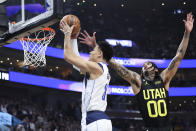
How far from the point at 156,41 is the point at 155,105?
22.7 meters

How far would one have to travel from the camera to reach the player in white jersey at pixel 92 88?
3.73m

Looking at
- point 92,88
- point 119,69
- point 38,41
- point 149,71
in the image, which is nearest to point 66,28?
point 92,88

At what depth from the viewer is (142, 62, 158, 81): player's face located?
4.70m

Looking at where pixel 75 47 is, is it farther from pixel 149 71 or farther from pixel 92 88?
pixel 149 71

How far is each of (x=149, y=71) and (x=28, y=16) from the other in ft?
8.84

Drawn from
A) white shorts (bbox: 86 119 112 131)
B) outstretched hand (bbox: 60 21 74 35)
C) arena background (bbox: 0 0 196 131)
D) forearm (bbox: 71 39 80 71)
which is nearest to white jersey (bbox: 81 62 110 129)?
white shorts (bbox: 86 119 112 131)

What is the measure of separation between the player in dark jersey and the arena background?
37.4 feet

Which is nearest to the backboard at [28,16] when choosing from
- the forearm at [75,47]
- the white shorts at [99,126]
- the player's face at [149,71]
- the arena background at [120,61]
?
the forearm at [75,47]

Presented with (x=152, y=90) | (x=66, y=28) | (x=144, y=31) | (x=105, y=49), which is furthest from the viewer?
(x=144, y=31)

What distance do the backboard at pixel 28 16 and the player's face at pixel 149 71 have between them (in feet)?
5.17

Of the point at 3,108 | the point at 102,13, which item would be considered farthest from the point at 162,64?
the point at 3,108

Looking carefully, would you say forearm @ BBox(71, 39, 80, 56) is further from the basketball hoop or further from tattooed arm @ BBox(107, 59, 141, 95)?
the basketball hoop

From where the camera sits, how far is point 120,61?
22844 millimetres

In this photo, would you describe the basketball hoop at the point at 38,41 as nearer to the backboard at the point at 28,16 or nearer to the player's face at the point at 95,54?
the backboard at the point at 28,16
